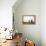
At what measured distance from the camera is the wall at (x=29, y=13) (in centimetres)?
564

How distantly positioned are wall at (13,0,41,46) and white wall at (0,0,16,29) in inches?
55.7

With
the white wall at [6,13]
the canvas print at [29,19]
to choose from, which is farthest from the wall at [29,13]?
the white wall at [6,13]

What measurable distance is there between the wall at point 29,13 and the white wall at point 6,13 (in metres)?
1.42

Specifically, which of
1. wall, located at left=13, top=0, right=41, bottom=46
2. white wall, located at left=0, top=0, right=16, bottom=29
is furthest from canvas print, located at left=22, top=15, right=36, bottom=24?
white wall, located at left=0, top=0, right=16, bottom=29

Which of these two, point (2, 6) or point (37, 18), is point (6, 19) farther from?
point (37, 18)

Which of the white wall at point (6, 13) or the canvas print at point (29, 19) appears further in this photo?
the canvas print at point (29, 19)

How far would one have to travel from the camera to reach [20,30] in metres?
5.73

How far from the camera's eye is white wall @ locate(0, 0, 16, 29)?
13.6 ft

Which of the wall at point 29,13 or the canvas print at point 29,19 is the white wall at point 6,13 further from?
the canvas print at point 29,19

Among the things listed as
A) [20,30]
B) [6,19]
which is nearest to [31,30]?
[20,30]

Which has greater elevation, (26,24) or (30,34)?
(26,24)

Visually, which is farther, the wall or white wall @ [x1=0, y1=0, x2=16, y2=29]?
the wall

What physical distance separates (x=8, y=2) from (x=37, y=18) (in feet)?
6.74

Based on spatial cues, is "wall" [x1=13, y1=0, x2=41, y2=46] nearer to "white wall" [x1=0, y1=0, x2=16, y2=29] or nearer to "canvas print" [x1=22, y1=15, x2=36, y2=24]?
"canvas print" [x1=22, y1=15, x2=36, y2=24]
